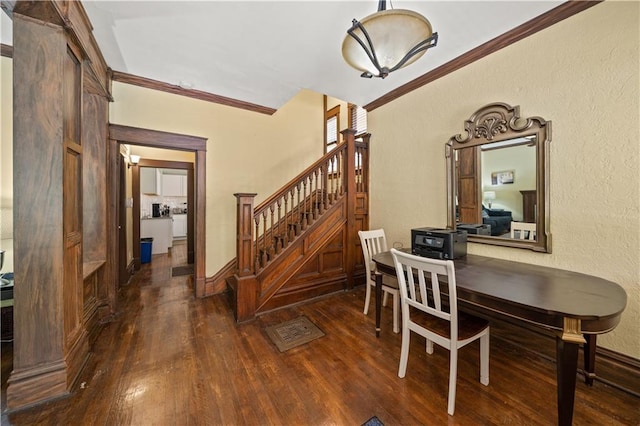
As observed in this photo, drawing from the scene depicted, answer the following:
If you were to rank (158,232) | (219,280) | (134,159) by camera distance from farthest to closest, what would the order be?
(158,232), (134,159), (219,280)

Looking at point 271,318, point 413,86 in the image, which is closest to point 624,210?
point 413,86

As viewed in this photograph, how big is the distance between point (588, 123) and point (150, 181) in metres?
8.63

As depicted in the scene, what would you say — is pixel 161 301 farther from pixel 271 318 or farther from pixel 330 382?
pixel 330 382

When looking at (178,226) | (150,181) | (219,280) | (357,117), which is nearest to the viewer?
(219,280)

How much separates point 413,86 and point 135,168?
504 cm

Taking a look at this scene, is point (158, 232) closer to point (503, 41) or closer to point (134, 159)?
point (134, 159)

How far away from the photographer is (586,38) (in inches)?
69.7

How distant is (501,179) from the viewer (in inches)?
88.7

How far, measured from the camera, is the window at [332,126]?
4879 millimetres

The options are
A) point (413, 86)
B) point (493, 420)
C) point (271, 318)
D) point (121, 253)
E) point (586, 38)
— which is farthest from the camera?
point (121, 253)

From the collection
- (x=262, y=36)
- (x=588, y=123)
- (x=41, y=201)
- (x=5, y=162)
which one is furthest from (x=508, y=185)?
(x=5, y=162)

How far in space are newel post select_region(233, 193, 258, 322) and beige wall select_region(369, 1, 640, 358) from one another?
94.9 inches

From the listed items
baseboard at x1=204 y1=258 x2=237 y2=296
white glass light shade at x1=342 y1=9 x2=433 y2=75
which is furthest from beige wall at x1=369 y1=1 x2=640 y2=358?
baseboard at x1=204 y1=258 x2=237 y2=296

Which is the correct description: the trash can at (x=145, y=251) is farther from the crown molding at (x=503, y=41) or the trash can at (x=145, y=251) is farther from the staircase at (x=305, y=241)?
the crown molding at (x=503, y=41)
